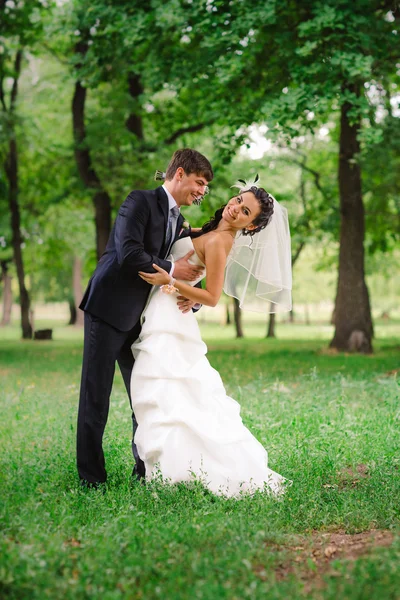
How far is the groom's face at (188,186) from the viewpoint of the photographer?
5.47 metres

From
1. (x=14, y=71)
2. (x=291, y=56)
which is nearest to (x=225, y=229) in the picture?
(x=291, y=56)

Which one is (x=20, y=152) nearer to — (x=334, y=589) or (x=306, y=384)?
(x=306, y=384)

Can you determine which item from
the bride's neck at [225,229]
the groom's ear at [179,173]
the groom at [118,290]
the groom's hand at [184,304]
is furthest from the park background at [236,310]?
the groom's ear at [179,173]

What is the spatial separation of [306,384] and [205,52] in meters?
8.02

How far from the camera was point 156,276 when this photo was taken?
5363 mm

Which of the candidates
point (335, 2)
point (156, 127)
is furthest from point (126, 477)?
point (156, 127)

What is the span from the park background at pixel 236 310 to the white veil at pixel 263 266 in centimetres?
160

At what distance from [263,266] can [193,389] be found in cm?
146

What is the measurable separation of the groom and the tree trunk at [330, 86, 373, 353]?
41.4 feet

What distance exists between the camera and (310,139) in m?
28.1

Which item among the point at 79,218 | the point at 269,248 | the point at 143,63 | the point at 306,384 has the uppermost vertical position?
the point at 143,63

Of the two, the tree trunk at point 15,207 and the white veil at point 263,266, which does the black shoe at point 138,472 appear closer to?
the white veil at point 263,266

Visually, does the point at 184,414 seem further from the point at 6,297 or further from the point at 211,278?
the point at 6,297

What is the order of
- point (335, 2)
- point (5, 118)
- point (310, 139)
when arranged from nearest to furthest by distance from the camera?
point (335, 2) < point (5, 118) < point (310, 139)
